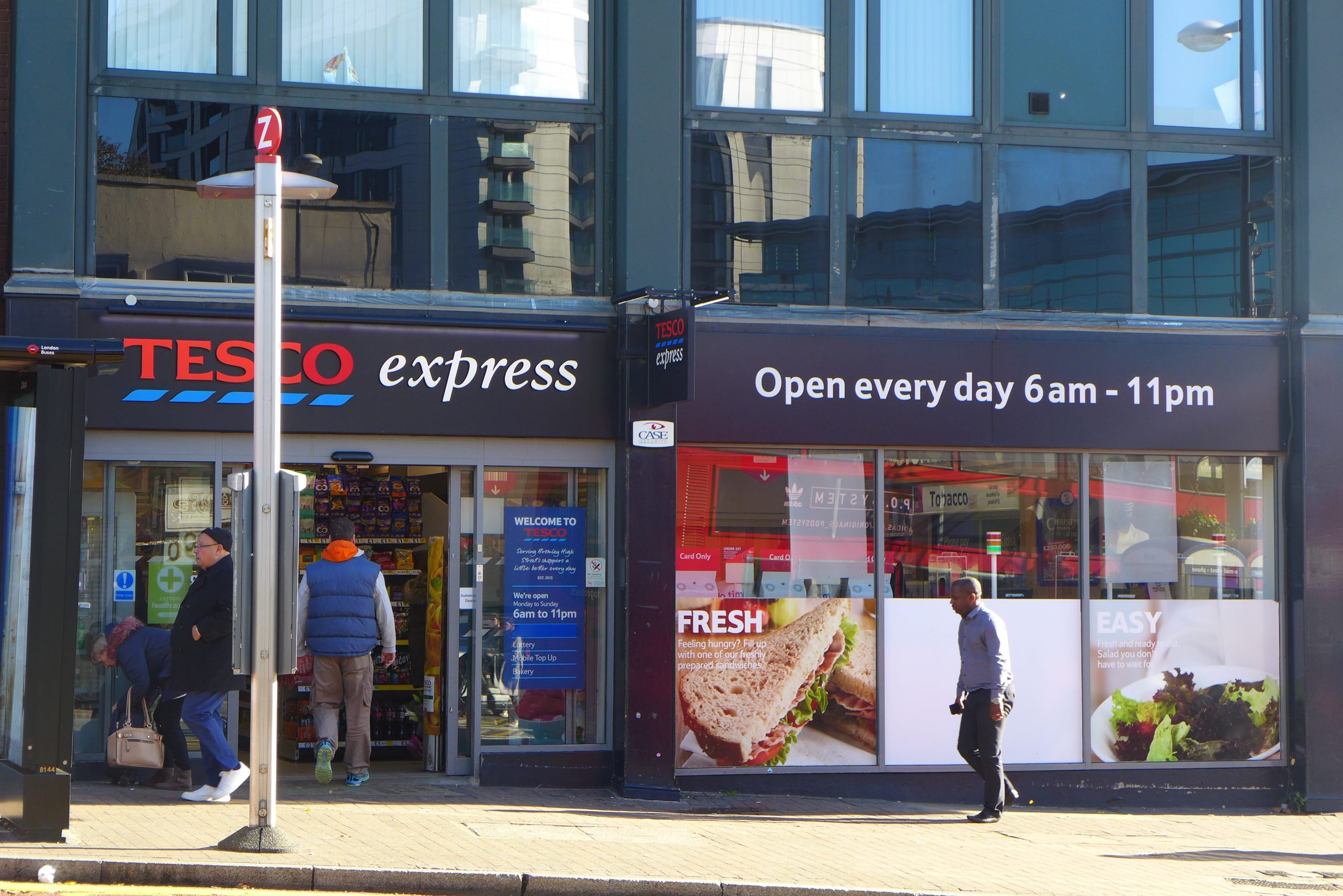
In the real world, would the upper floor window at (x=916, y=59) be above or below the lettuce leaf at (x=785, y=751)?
above

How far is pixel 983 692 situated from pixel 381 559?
5266 mm

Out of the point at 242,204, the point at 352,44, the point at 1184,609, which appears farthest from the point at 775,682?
the point at 352,44

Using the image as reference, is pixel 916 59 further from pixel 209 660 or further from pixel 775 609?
pixel 209 660

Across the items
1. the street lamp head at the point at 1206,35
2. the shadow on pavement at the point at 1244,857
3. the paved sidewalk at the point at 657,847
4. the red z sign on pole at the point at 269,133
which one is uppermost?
the street lamp head at the point at 1206,35

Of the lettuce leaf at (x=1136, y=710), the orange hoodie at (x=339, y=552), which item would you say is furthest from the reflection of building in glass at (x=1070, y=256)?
the orange hoodie at (x=339, y=552)

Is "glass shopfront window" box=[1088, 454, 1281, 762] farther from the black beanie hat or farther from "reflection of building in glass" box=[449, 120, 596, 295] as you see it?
the black beanie hat

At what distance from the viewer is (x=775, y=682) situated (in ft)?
35.7

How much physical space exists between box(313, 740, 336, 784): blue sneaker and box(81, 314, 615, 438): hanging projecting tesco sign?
228 cm

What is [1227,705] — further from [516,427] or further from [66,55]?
[66,55]

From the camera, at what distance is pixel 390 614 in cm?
1014

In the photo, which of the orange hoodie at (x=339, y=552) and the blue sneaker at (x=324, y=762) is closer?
the blue sneaker at (x=324, y=762)

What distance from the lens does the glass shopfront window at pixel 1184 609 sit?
11398mm

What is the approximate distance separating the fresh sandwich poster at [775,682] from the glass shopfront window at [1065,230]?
303cm

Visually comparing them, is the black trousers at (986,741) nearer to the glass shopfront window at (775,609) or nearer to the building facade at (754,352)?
the building facade at (754,352)
